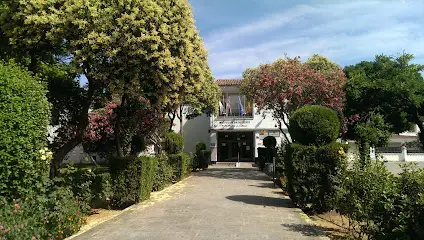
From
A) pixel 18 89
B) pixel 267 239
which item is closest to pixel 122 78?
pixel 18 89

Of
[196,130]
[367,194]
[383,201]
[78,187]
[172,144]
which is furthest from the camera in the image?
[196,130]

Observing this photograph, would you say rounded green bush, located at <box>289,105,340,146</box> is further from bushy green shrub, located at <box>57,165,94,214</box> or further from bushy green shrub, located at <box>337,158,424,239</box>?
bushy green shrub, located at <box>57,165,94,214</box>

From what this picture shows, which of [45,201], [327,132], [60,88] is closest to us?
[45,201]

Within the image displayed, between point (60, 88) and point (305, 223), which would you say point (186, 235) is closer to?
point (305, 223)

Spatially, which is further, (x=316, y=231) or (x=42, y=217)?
(x=316, y=231)

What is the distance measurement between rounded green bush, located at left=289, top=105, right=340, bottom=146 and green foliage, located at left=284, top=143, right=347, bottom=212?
44 cm

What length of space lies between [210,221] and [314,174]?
3095 millimetres

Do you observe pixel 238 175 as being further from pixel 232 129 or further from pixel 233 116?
pixel 233 116

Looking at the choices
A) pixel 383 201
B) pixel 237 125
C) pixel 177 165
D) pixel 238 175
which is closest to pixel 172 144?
pixel 177 165

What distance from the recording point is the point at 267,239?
645 centimetres

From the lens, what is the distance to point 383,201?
5.75m

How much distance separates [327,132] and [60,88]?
24.7 feet

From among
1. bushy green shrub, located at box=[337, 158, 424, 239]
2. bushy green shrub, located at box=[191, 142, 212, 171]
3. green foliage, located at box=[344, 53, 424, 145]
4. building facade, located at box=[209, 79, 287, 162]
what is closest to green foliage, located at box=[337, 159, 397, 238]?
bushy green shrub, located at box=[337, 158, 424, 239]

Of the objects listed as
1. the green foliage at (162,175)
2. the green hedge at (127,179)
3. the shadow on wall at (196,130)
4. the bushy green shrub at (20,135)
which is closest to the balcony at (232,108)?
the shadow on wall at (196,130)
